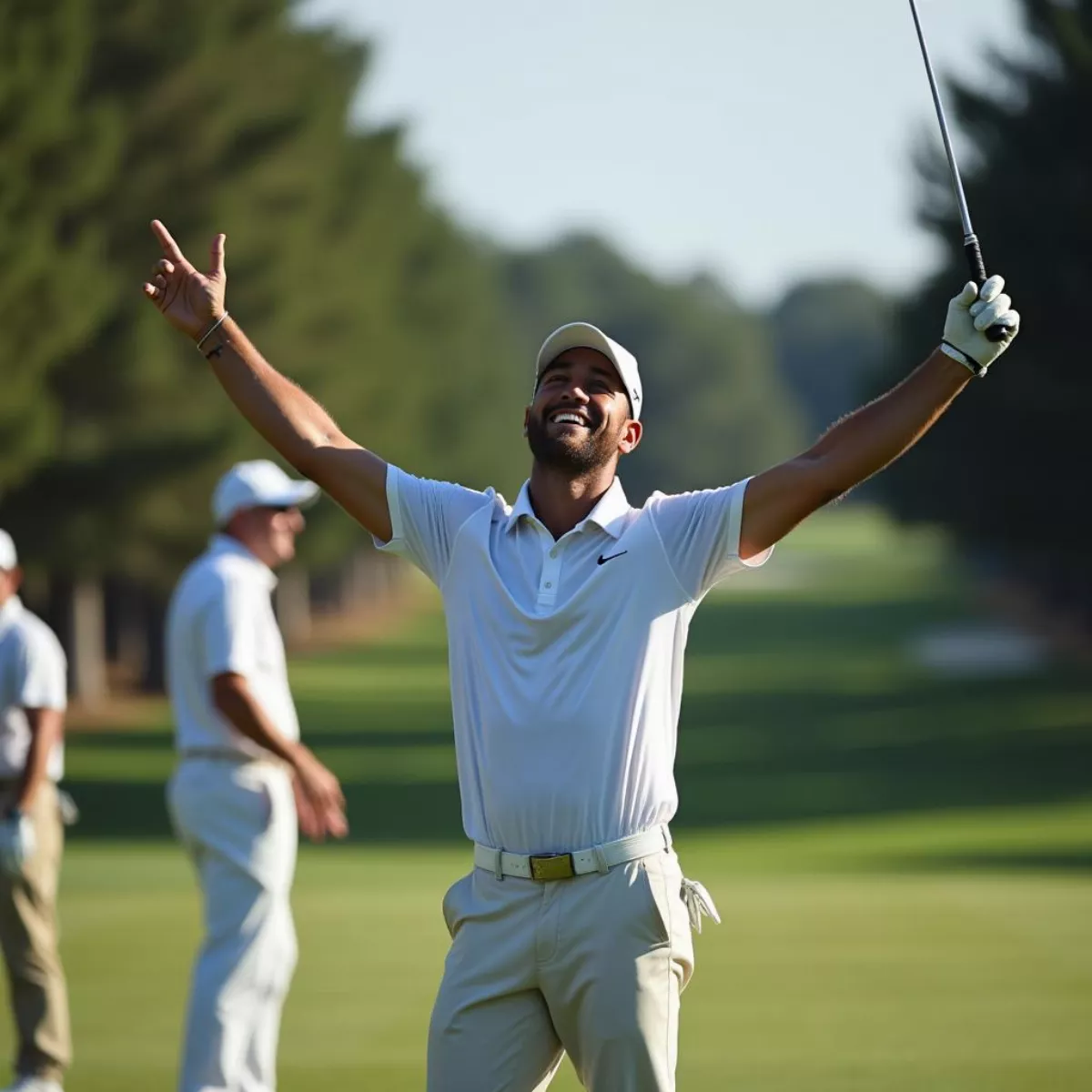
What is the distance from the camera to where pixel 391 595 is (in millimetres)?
90062

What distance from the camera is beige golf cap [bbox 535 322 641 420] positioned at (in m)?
5.92

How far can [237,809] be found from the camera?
346 inches

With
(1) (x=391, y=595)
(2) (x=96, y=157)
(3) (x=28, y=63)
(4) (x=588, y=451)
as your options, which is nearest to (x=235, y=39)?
(2) (x=96, y=157)

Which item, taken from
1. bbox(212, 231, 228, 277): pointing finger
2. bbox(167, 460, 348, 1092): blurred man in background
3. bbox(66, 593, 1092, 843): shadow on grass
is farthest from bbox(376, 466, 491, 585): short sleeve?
bbox(66, 593, 1092, 843): shadow on grass

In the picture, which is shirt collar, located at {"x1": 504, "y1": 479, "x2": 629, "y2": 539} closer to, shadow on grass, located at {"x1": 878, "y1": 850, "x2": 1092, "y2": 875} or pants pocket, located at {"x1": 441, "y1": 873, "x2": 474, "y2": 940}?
pants pocket, located at {"x1": 441, "y1": 873, "x2": 474, "y2": 940}

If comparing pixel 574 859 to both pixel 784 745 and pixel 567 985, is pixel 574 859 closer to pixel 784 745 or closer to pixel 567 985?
pixel 567 985

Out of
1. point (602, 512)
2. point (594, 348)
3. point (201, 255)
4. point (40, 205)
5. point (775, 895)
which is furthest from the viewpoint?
point (201, 255)

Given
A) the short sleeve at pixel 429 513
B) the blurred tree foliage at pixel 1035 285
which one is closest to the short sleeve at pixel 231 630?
the short sleeve at pixel 429 513

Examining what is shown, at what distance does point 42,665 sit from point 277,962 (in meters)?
1.65

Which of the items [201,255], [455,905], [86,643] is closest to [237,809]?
[455,905]

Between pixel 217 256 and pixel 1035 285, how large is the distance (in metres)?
30.1

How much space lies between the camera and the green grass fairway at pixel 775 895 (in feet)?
35.7

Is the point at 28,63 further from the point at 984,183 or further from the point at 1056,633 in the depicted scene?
the point at 1056,633

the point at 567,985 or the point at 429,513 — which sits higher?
the point at 429,513
